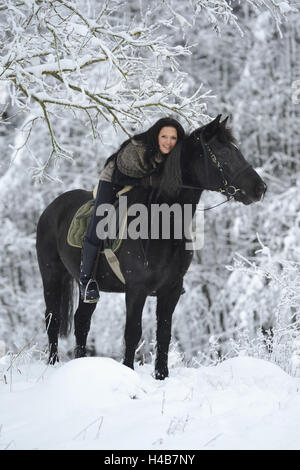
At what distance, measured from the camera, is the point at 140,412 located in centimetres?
287

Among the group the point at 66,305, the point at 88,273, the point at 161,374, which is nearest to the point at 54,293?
the point at 66,305

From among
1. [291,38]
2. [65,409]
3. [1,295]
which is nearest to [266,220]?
[291,38]

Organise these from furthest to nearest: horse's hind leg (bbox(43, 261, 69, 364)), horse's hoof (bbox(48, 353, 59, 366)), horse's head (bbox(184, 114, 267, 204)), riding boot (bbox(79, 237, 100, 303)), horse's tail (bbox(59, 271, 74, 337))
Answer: horse's tail (bbox(59, 271, 74, 337))
horse's hind leg (bbox(43, 261, 69, 364))
horse's hoof (bbox(48, 353, 59, 366))
riding boot (bbox(79, 237, 100, 303))
horse's head (bbox(184, 114, 267, 204))

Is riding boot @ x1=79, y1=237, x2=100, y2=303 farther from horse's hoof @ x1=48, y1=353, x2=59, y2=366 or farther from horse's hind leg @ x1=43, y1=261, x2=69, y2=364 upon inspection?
horse's hind leg @ x1=43, y1=261, x2=69, y2=364

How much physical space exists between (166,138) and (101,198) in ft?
2.62

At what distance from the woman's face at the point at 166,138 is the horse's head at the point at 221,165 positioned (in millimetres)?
148

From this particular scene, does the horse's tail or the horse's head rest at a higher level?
the horse's head

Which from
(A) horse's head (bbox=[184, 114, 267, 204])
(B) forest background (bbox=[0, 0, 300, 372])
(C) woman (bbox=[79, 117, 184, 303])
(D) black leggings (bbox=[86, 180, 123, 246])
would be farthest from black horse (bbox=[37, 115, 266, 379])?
(B) forest background (bbox=[0, 0, 300, 372])

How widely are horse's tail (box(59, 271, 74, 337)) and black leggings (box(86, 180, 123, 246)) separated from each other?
4.72 ft

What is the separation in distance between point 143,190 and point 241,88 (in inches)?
439

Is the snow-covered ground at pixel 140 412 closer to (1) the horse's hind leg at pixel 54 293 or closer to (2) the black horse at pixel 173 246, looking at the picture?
(2) the black horse at pixel 173 246

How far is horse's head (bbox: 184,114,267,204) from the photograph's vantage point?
13.3 feet

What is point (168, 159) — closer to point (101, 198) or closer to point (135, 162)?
point (135, 162)
